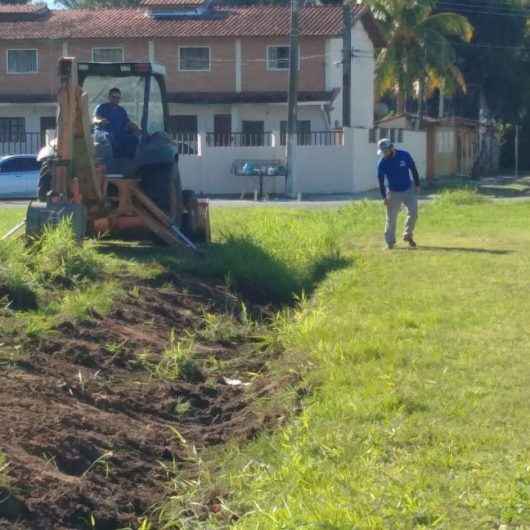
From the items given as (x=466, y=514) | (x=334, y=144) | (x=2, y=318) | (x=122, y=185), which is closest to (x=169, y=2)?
(x=334, y=144)

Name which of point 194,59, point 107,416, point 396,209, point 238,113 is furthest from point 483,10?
point 107,416

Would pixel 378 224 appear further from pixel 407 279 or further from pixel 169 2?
pixel 169 2

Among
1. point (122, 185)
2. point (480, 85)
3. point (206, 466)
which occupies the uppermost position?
point (480, 85)

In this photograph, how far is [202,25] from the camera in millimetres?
49906

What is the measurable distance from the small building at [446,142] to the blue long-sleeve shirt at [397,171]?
29869 mm

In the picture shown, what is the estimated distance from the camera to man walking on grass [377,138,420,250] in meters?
19.0

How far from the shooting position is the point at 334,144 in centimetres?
4262

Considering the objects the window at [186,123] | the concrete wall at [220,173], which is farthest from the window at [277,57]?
the concrete wall at [220,173]

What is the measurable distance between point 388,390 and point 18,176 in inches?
1165

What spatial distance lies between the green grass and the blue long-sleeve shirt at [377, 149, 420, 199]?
2930mm

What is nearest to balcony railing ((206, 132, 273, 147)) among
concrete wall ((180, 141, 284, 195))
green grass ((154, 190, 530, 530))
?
concrete wall ((180, 141, 284, 195))

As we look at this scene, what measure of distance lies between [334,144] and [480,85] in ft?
79.5

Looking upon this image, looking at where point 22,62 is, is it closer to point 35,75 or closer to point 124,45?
point 35,75

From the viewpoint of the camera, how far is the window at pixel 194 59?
50.1 meters
